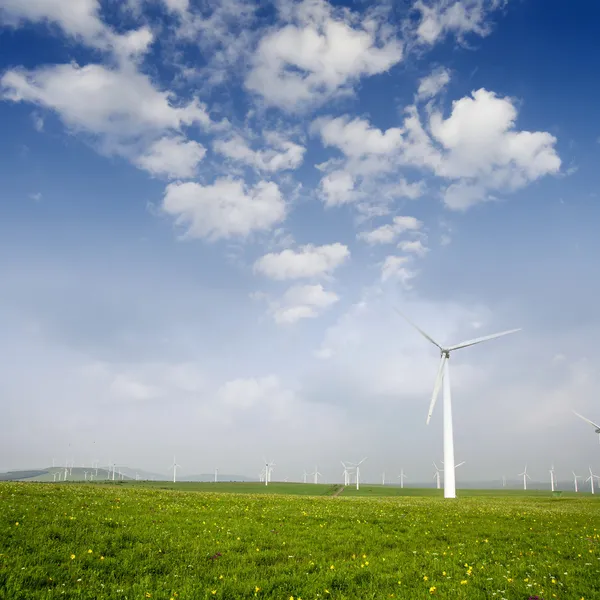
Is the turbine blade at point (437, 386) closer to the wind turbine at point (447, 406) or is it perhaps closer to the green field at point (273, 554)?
the wind turbine at point (447, 406)

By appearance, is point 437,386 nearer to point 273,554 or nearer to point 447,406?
point 447,406

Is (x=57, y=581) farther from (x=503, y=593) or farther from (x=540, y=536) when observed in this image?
(x=540, y=536)

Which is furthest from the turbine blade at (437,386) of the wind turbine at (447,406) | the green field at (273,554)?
the green field at (273,554)

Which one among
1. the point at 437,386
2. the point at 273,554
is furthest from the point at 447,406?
the point at 273,554

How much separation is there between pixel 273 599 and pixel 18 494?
2024cm

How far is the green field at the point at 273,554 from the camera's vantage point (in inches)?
488

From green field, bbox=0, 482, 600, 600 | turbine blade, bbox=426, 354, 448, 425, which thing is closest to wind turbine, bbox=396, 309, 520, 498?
turbine blade, bbox=426, 354, 448, 425

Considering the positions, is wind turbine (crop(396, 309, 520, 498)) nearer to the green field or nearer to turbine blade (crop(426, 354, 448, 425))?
turbine blade (crop(426, 354, 448, 425))

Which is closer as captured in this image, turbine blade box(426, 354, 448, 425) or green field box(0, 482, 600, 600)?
green field box(0, 482, 600, 600)

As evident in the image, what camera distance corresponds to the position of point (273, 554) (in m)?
15.9

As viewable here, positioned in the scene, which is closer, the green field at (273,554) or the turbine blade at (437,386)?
the green field at (273,554)

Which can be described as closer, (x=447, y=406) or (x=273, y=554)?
(x=273, y=554)

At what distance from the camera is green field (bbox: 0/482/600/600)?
12.4m

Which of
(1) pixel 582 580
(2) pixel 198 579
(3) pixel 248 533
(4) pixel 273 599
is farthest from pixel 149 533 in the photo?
(1) pixel 582 580
